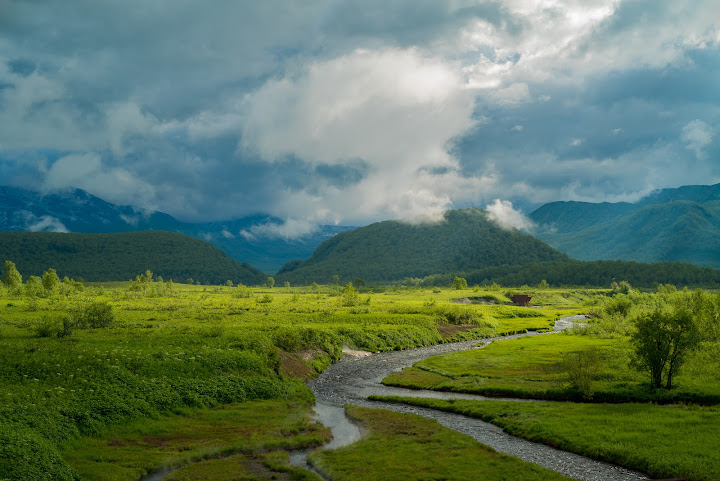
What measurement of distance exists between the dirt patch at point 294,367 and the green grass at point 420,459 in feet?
91.0

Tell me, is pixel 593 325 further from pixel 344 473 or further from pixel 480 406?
pixel 344 473

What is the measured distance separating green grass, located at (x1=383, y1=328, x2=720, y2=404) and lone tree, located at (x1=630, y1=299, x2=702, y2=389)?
2.57 m

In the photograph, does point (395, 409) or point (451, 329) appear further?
point (451, 329)

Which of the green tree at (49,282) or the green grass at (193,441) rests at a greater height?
the green tree at (49,282)

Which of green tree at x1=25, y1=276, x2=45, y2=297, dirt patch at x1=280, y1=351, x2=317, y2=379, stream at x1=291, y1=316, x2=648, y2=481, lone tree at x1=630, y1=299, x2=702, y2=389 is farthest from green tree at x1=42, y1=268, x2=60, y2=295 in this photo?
lone tree at x1=630, y1=299, x2=702, y2=389

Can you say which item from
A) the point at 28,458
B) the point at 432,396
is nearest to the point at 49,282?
the point at 432,396

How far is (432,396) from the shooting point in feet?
210

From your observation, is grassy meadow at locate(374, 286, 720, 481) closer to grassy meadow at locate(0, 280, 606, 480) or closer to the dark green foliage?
grassy meadow at locate(0, 280, 606, 480)

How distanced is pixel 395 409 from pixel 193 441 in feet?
80.6

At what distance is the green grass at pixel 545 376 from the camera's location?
56500mm

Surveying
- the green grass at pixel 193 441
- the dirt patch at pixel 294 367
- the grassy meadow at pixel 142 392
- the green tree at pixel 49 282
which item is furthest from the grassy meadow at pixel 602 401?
the green tree at pixel 49 282

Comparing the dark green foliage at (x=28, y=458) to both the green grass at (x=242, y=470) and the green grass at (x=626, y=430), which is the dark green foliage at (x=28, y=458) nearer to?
the green grass at (x=242, y=470)

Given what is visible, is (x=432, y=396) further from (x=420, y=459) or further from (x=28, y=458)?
(x=28, y=458)

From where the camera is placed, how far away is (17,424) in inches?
1364
